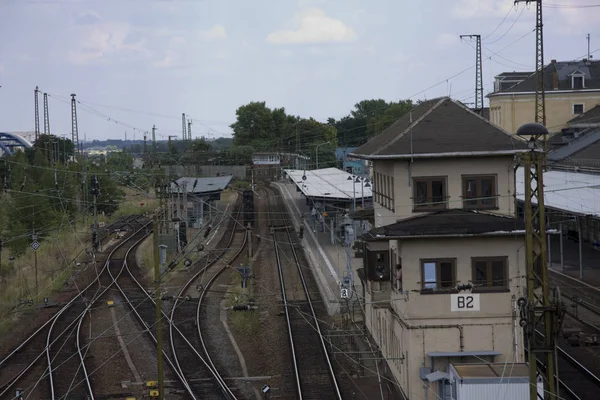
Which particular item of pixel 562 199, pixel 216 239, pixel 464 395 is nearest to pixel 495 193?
pixel 464 395

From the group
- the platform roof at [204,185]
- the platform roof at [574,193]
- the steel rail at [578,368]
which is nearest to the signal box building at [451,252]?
the steel rail at [578,368]

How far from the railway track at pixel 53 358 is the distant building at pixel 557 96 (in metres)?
31.8

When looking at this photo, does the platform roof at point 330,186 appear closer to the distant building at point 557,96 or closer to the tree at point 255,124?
the distant building at point 557,96

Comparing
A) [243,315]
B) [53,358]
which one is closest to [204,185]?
[243,315]

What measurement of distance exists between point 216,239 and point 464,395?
1143 inches

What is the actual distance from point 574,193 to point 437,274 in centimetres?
1535

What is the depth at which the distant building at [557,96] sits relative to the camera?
50.5 meters

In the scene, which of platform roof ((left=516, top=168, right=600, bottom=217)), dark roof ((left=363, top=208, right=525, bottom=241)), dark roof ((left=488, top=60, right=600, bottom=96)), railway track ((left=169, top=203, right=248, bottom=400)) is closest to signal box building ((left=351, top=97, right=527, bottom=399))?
dark roof ((left=363, top=208, right=525, bottom=241))

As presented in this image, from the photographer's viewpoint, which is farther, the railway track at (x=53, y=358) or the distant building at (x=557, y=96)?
the distant building at (x=557, y=96)

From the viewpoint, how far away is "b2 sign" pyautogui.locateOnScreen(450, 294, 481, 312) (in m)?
15.8

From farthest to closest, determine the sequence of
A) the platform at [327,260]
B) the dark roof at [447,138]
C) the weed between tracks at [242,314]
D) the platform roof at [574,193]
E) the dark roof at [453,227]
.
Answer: the platform roof at [574,193], the platform at [327,260], the weed between tracks at [242,314], the dark roof at [447,138], the dark roof at [453,227]

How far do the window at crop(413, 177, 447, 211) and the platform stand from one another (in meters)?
5.40

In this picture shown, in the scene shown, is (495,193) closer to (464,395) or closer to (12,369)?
(464,395)

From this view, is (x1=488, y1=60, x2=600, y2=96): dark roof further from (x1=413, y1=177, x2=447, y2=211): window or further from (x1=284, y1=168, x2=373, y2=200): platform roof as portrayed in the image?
(x1=413, y1=177, x2=447, y2=211): window
